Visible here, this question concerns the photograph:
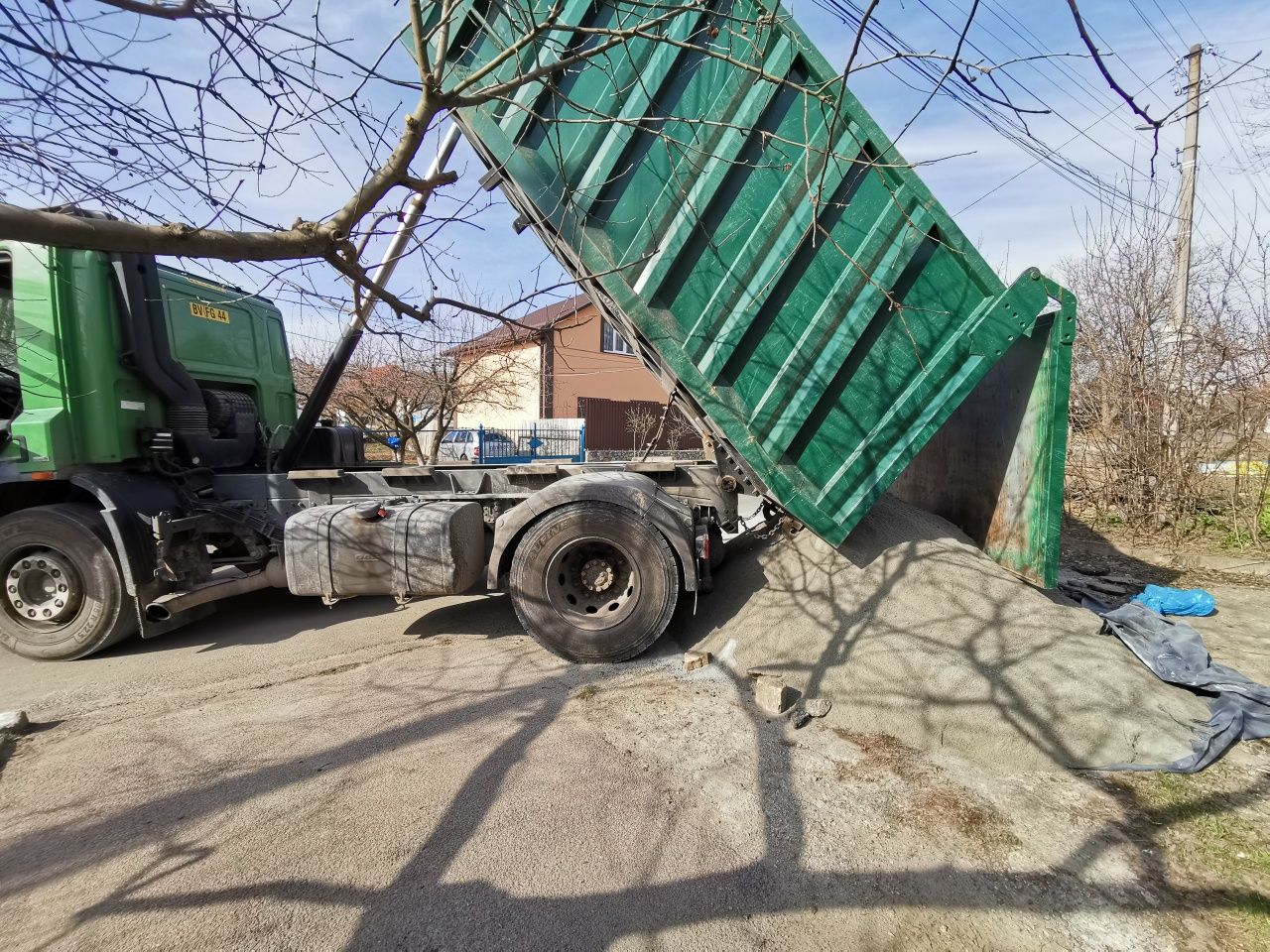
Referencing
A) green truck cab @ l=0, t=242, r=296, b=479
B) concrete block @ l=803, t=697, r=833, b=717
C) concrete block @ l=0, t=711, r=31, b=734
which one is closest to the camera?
concrete block @ l=0, t=711, r=31, b=734

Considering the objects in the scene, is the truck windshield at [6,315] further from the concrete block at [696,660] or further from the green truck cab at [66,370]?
the concrete block at [696,660]

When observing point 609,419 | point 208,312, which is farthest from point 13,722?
point 609,419

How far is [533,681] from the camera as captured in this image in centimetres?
374

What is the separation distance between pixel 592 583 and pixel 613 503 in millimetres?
599

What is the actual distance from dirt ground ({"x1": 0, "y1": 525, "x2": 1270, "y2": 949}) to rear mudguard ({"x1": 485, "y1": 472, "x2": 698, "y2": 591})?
32.3 inches

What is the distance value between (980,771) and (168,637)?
5.66 m

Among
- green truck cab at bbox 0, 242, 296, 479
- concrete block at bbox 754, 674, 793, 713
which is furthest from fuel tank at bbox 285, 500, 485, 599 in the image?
concrete block at bbox 754, 674, 793, 713

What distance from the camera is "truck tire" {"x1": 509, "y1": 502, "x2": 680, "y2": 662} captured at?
4.02 meters

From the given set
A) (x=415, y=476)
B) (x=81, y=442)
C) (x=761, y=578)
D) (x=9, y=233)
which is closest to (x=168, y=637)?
(x=81, y=442)

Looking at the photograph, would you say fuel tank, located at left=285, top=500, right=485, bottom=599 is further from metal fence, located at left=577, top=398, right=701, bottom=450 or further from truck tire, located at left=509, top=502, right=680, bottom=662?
metal fence, located at left=577, top=398, right=701, bottom=450

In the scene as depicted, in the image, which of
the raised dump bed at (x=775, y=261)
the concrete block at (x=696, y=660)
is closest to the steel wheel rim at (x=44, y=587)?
the raised dump bed at (x=775, y=261)

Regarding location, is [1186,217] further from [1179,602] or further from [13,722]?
[13,722]

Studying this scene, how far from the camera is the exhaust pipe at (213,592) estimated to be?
4414mm

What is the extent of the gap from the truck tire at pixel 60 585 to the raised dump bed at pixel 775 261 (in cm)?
383
